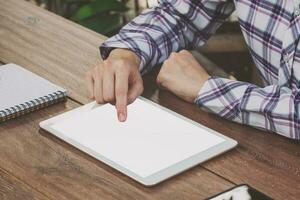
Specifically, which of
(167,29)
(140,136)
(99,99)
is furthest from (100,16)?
(140,136)

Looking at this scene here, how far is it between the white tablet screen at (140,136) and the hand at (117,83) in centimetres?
3

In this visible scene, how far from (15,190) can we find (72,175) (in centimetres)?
10

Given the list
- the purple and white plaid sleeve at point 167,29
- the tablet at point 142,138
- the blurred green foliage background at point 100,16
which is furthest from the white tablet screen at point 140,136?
the blurred green foliage background at point 100,16

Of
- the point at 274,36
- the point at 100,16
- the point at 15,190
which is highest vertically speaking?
the point at 274,36

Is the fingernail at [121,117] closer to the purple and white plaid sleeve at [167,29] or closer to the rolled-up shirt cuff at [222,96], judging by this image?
the rolled-up shirt cuff at [222,96]

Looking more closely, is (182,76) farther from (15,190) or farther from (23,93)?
(15,190)

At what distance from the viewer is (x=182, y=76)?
1.52 meters

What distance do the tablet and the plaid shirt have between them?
113 millimetres

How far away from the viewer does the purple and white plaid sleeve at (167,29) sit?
1636 millimetres

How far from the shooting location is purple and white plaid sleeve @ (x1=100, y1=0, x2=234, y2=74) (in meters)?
1.64

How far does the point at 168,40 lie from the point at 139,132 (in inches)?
18.6

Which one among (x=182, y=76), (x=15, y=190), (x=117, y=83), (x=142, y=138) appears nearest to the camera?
(x=15, y=190)

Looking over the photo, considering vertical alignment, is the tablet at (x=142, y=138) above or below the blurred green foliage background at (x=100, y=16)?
above

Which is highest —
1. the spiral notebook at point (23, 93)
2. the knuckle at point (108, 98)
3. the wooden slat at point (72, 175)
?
the knuckle at point (108, 98)
